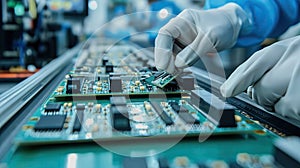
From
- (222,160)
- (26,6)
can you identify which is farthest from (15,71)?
(222,160)

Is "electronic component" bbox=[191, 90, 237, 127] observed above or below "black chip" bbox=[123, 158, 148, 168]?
above

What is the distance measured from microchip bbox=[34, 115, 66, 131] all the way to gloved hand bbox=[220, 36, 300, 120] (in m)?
0.53

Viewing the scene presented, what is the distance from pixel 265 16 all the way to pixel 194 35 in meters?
0.61

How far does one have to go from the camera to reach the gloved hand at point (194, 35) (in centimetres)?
129

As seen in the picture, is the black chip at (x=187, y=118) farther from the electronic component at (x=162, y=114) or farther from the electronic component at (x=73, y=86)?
the electronic component at (x=73, y=86)

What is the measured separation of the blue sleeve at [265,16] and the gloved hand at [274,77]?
752mm

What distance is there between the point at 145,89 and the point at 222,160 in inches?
25.4

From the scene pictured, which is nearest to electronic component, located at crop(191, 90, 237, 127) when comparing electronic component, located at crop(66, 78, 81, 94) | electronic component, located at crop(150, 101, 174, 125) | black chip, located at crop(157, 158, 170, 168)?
electronic component, located at crop(150, 101, 174, 125)

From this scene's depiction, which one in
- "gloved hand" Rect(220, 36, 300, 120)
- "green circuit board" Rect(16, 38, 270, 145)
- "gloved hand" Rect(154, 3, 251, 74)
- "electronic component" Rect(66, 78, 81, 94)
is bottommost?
"green circuit board" Rect(16, 38, 270, 145)

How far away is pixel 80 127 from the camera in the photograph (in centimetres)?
83

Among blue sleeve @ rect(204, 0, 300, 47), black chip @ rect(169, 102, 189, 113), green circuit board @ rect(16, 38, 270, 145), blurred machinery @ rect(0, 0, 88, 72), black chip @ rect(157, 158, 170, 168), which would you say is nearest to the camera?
black chip @ rect(157, 158, 170, 168)

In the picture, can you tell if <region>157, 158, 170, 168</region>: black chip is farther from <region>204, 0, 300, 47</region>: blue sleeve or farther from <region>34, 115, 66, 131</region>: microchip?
<region>204, 0, 300, 47</region>: blue sleeve

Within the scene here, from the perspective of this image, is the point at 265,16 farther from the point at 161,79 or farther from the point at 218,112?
the point at 218,112

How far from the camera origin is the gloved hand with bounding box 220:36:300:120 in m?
0.90
